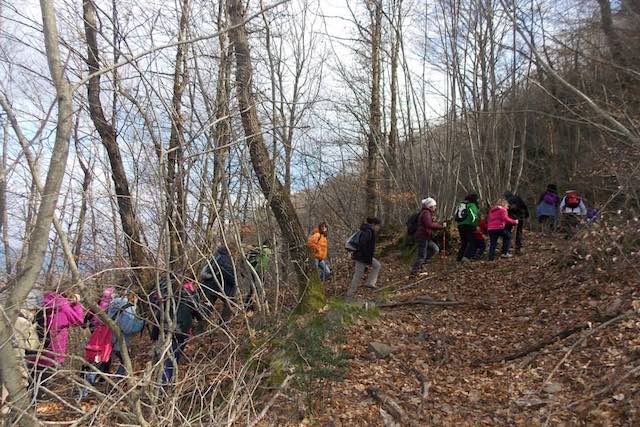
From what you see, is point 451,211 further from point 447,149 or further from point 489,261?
point 489,261

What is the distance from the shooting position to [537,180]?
18438 millimetres

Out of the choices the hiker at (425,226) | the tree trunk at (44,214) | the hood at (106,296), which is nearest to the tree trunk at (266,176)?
the hood at (106,296)

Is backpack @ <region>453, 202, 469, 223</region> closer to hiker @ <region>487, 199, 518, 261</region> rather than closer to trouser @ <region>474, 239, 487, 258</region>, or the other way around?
hiker @ <region>487, 199, 518, 261</region>

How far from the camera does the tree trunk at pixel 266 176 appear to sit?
6457 mm

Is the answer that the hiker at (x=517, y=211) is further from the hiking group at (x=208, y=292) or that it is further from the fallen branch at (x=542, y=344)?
the fallen branch at (x=542, y=344)

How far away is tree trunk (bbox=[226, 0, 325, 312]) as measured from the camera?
646 centimetres

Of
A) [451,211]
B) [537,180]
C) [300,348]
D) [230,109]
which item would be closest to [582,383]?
[300,348]

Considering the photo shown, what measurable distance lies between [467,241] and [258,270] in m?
4.97

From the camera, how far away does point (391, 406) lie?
4.98 metres

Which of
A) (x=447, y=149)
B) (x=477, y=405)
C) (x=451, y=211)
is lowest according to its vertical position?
(x=477, y=405)

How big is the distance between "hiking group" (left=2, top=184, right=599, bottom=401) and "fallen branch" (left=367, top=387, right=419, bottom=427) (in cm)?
170

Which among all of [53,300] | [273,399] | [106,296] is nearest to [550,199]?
[273,399]

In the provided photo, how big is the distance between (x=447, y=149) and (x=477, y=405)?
10.8 metres

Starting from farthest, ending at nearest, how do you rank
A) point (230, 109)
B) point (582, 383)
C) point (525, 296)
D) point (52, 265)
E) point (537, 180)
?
1. point (537, 180)
2. point (525, 296)
3. point (230, 109)
4. point (582, 383)
5. point (52, 265)
